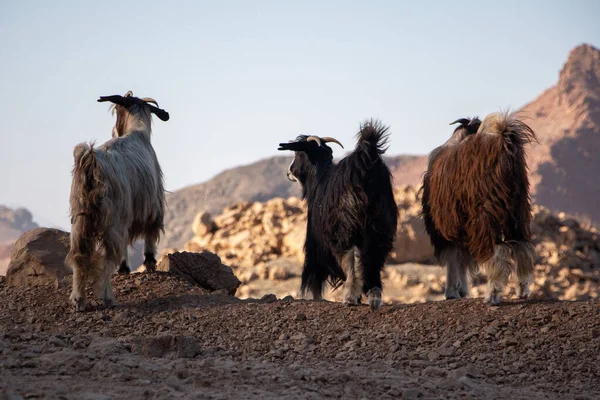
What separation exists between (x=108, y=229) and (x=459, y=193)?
4.03 m

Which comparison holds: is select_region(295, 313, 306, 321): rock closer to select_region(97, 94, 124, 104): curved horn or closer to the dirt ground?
the dirt ground

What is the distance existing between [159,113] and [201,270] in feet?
7.67

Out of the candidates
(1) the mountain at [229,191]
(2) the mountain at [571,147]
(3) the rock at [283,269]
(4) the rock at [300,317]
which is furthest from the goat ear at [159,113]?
(1) the mountain at [229,191]

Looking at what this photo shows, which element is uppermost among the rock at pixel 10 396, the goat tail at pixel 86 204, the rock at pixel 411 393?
the goat tail at pixel 86 204

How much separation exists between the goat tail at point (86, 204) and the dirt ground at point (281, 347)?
788mm

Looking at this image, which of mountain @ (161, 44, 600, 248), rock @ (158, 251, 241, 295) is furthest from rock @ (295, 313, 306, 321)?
mountain @ (161, 44, 600, 248)

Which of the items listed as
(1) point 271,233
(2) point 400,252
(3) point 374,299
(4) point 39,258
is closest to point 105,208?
(4) point 39,258

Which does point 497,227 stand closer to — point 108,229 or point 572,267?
point 108,229

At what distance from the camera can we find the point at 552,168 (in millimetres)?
80188

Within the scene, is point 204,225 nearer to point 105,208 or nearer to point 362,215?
point 105,208

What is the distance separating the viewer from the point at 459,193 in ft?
32.5

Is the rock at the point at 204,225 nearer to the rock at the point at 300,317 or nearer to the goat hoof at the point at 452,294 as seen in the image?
the goat hoof at the point at 452,294

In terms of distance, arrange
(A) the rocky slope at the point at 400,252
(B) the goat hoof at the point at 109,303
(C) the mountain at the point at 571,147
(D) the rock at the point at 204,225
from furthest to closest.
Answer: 1. (C) the mountain at the point at 571,147
2. (D) the rock at the point at 204,225
3. (A) the rocky slope at the point at 400,252
4. (B) the goat hoof at the point at 109,303

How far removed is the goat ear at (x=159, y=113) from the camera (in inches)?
490
